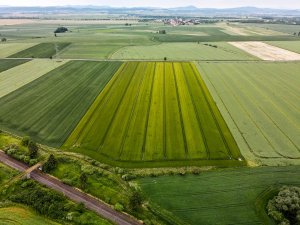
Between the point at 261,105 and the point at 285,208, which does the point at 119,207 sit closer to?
the point at 285,208

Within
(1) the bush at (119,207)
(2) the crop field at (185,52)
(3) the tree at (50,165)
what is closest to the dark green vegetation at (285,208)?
(1) the bush at (119,207)

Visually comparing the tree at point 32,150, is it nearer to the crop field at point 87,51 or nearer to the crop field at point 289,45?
the crop field at point 87,51

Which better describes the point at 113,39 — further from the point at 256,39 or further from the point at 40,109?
the point at 40,109

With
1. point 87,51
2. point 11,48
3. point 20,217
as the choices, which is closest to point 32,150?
point 20,217

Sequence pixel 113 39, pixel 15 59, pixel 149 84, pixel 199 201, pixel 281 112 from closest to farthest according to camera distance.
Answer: pixel 199 201 < pixel 281 112 < pixel 149 84 < pixel 15 59 < pixel 113 39

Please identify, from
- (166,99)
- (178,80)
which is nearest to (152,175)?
(166,99)
